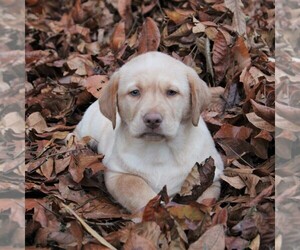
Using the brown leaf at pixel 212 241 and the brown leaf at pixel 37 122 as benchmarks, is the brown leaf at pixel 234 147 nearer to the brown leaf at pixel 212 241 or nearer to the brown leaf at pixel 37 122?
the brown leaf at pixel 212 241

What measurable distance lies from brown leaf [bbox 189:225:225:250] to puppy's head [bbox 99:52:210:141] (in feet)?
2.23

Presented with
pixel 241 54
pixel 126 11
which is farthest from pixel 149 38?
pixel 126 11

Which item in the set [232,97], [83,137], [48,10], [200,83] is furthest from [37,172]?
[48,10]

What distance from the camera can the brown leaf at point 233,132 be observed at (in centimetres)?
477

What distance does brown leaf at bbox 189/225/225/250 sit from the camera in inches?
140

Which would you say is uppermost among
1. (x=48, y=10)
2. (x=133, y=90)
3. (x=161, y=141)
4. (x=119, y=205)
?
(x=133, y=90)

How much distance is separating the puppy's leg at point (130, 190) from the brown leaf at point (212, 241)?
610mm

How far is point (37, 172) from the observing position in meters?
4.69

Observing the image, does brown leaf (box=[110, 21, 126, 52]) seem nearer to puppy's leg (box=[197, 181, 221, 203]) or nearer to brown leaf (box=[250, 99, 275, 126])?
brown leaf (box=[250, 99, 275, 126])

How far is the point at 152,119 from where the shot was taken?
396 cm

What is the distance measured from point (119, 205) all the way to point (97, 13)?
3494mm

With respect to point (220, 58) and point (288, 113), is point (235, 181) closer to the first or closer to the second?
point (288, 113)

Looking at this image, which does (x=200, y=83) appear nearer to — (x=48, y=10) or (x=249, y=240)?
(x=249, y=240)

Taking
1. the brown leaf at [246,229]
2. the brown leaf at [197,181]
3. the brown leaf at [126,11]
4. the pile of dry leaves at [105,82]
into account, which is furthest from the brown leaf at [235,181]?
the brown leaf at [126,11]
